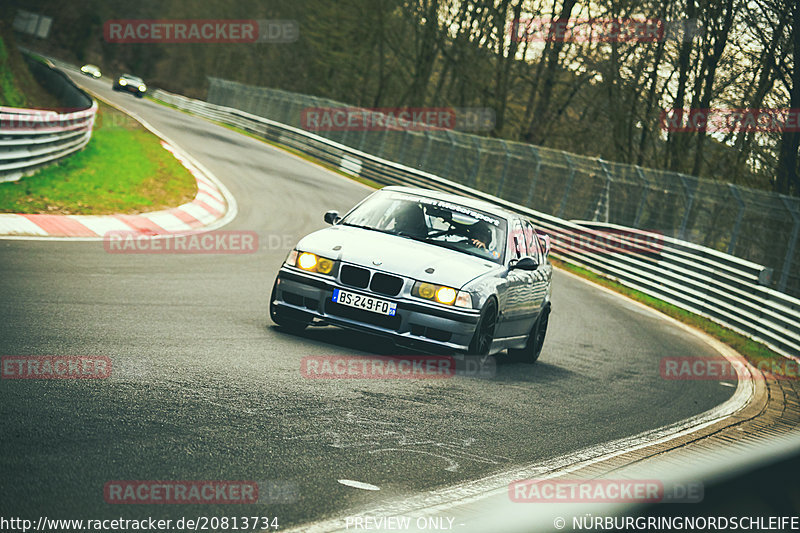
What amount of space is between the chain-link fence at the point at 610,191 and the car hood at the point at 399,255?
9.83 m

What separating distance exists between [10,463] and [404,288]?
15.1ft

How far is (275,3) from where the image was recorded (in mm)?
66375

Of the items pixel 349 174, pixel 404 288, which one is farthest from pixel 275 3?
pixel 404 288

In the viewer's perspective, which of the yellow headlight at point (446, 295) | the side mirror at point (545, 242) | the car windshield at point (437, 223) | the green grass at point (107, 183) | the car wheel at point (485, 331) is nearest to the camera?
the yellow headlight at point (446, 295)

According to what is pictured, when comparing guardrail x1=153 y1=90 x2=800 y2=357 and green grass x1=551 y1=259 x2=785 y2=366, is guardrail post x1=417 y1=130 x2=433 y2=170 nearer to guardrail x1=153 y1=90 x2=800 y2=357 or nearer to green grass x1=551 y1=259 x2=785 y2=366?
guardrail x1=153 y1=90 x2=800 y2=357

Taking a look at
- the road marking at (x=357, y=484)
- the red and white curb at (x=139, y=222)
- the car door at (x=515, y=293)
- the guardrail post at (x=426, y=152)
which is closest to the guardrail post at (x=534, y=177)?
the guardrail post at (x=426, y=152)

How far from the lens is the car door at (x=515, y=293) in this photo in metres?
9.40

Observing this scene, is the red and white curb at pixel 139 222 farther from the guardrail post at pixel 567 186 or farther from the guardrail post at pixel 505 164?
the guardrail post at pixel 505 164

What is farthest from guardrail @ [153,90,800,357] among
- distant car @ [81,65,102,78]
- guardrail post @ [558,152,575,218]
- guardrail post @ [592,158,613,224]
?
distant car @ [81,65,102,78]

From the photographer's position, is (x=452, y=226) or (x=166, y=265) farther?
(x=166, y=265)

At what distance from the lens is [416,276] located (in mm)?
8484

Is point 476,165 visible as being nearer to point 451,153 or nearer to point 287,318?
point 451,153

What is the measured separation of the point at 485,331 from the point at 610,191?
1781 centimetres

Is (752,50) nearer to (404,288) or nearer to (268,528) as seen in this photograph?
(404,288)
